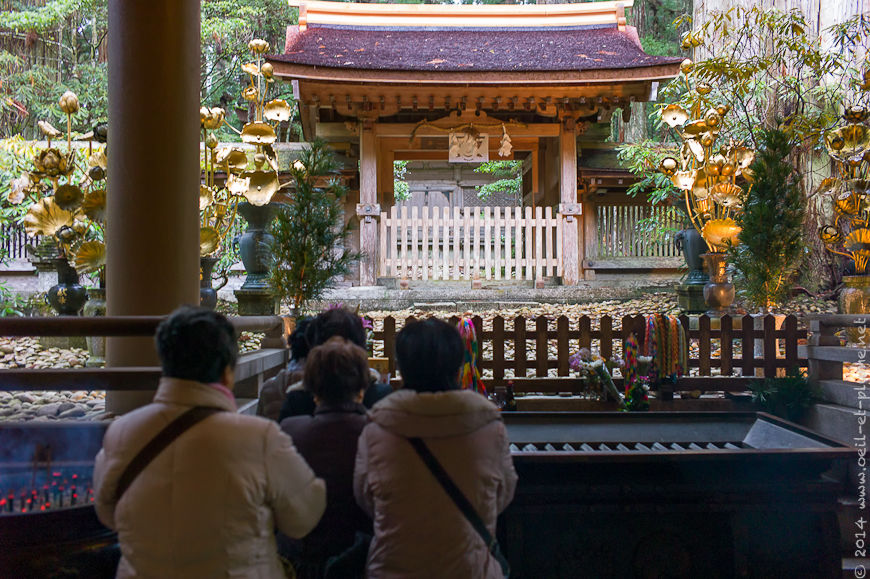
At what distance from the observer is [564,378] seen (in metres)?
5.41

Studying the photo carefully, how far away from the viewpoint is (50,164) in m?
5.27

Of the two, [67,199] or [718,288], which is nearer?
[67,199]

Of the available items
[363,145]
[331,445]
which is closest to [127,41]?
→ [331,445]

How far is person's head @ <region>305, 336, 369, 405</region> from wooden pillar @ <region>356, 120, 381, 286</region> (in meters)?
7.67

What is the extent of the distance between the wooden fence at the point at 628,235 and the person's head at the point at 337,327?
9478mm

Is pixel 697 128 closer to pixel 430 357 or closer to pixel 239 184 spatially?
pixel 239 184

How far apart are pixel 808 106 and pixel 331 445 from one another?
11.7 metres

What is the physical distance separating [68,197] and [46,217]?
321 mm

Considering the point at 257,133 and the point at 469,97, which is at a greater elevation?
the point at 469,97

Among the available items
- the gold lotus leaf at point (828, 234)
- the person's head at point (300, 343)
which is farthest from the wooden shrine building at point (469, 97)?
the person's head at point (300, 343)

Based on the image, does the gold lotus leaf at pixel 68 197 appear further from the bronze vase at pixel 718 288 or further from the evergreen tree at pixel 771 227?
the evergreen tree at pixel 771 227

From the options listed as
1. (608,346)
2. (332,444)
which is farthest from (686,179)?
(332,444)

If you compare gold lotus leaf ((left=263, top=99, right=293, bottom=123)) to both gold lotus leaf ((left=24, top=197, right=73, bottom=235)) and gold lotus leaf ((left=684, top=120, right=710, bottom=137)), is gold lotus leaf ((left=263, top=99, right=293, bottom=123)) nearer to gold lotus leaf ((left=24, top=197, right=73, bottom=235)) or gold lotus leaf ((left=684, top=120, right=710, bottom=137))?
gold lotus leaf ((left=24, top=197, right=73, bottom=235))

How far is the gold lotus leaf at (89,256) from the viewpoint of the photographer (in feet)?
16.9
